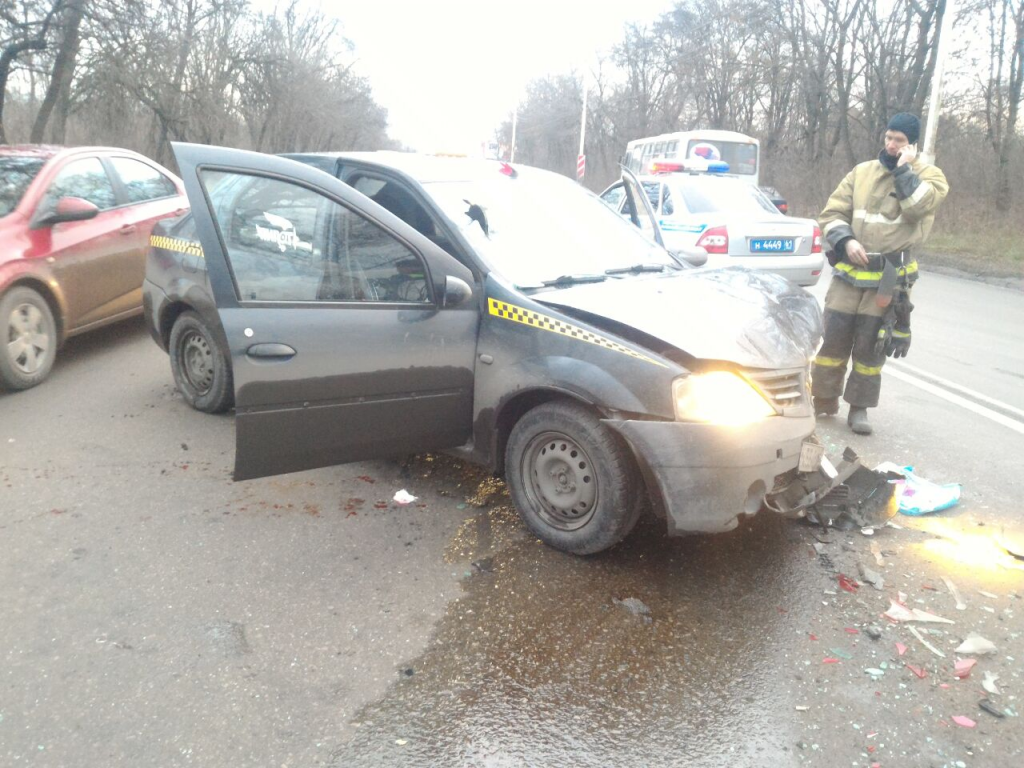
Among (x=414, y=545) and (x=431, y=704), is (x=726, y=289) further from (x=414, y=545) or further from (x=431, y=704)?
(x=431, y=704)

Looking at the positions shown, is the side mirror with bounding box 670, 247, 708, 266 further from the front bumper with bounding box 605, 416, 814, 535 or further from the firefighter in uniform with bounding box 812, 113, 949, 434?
the front bumper with bounding box 605, 416, 814, 535

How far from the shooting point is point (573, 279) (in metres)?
4.06

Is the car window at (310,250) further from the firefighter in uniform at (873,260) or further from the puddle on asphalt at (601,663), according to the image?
the firefighter in uniform at (873,260)

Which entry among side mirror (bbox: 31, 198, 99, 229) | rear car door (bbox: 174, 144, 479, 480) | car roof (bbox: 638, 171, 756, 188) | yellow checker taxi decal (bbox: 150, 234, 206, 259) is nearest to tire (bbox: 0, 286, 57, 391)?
side mirror (bbox: 31, 198, 99, 229)

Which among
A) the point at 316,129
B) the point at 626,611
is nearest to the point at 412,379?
the point at 626,611

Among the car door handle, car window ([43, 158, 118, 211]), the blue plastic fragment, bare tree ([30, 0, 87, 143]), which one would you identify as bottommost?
the blue plastic fragment

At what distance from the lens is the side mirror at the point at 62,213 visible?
6078 mm

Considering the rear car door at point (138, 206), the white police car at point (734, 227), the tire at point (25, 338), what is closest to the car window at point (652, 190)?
the white police car at point (734, 227)

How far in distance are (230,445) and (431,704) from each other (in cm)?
287

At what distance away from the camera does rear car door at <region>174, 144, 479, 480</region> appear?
3.65 meters

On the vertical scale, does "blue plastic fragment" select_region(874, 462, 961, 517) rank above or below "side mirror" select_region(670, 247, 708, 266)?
below

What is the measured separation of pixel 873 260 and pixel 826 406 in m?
1.05

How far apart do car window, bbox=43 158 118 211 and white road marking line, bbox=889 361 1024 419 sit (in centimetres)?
707

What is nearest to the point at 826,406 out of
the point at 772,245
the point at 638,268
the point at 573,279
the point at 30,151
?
the point at 638,268
